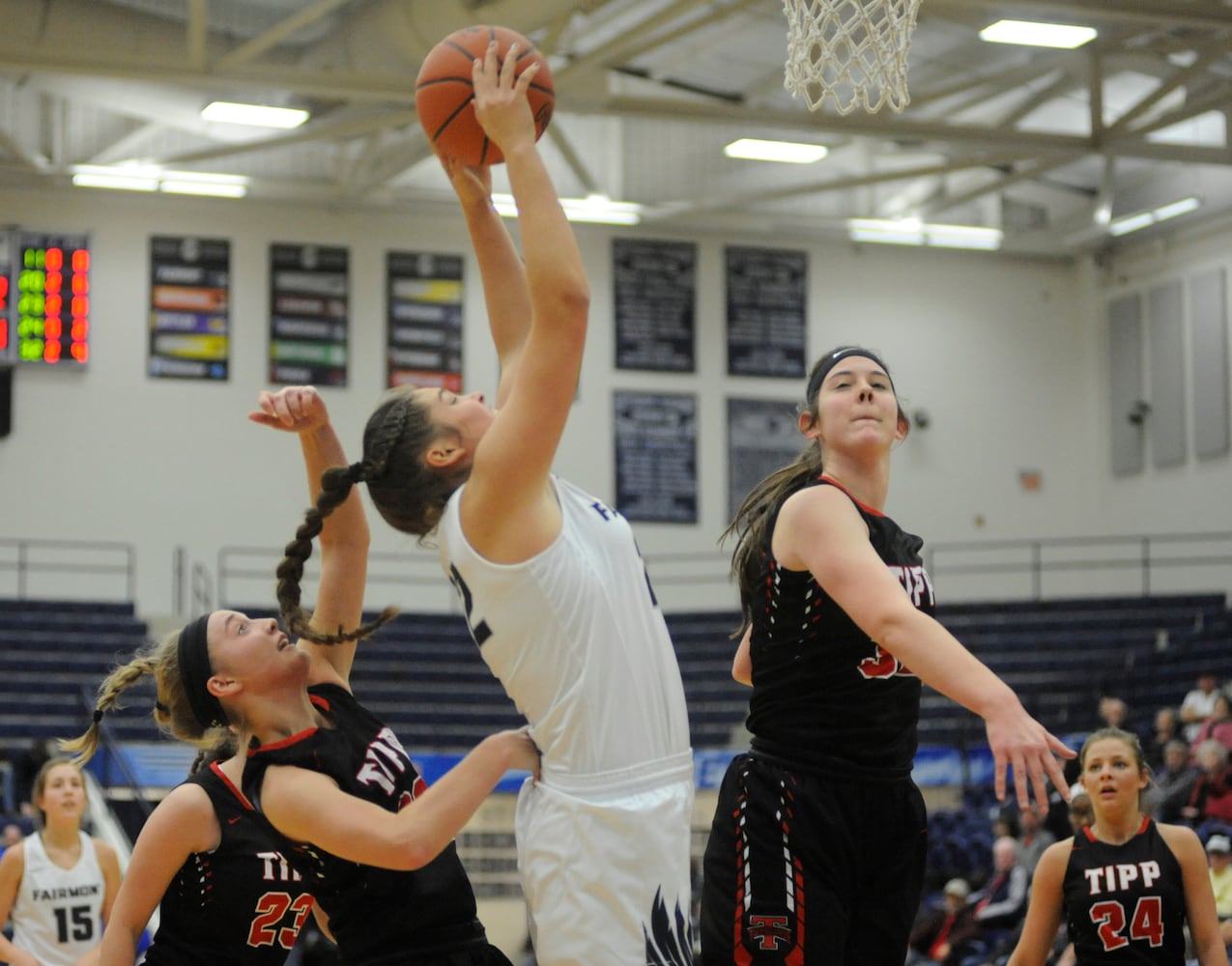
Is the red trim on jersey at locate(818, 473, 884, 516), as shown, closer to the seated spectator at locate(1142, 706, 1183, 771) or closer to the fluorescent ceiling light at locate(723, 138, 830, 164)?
the seated spectator at locate(1142, 706, 1183, 771)

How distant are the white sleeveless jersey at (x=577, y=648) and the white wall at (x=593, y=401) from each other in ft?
47.7

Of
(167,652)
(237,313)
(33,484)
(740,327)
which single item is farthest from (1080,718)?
(167,652)

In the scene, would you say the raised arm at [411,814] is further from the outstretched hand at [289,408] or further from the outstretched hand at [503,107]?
the outstretched hand at [503,107]

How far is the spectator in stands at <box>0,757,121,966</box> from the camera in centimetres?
629

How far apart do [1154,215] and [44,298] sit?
38.8 feet

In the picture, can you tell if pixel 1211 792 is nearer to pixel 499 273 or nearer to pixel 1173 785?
pixel 1173 785

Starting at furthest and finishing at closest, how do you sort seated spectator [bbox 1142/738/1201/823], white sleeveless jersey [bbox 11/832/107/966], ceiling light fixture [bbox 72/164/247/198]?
ceiling light fixture [bbox 72/164/247/198] < seated spectator [bbox 1142/738/1201/823] < white sleeveless jersey [bbox 11/832/107/966]

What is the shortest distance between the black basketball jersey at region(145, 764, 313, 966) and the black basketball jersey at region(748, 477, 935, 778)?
1.21 m

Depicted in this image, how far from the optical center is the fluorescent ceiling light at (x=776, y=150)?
1625cm

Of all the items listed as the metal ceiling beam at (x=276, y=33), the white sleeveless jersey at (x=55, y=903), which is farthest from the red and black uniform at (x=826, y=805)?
the metal ceiling beam at (x=276, y=33)

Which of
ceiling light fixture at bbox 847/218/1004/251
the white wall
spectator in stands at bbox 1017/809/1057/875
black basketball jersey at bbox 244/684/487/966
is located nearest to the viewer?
black basketball jersey at bbox 244/684/487/966

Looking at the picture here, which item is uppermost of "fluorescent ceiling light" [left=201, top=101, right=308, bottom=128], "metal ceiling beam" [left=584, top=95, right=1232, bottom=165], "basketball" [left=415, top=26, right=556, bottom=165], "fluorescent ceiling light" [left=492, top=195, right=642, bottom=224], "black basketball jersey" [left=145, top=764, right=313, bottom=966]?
"fluorescent ceiling light" [left=201, top=101, right=308, bottom=128]

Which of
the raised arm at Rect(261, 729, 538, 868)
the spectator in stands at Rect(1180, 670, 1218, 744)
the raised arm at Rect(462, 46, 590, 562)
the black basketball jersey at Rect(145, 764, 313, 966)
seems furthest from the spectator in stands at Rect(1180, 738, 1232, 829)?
the raised arm at Rect(462, 46, 590, 562)

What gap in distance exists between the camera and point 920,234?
18.9 m
